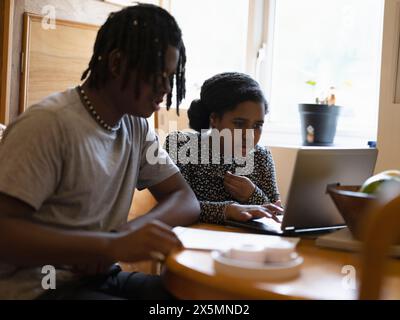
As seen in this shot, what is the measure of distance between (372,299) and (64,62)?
2.41 metres

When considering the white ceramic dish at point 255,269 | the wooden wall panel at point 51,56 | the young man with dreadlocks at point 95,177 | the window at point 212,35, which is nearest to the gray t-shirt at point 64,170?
the young man with dreadlocks at point 95,177

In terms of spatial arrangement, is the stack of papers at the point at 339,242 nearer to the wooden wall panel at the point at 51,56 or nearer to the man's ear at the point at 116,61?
the man's ear at the point at 116,61

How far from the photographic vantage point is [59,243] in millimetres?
1077

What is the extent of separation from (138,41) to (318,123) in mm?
1584

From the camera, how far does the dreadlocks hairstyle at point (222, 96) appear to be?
6.22 ft

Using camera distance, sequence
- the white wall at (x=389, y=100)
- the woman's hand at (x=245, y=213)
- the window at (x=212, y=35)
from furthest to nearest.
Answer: the window at (x=212, y=35)
the white wall at (x=389, y=100)
the woman's hand at (x=245, y=213)

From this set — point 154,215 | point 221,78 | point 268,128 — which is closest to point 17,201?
point 154,215

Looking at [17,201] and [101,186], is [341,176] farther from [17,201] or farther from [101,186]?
[17,201]

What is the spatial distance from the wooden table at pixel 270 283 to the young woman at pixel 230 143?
0.62m

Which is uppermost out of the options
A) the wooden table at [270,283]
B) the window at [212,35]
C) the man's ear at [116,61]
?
A: the window at [212,35]

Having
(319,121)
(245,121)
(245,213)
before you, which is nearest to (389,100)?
(319,121)

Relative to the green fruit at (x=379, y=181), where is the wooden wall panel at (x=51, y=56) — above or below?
above

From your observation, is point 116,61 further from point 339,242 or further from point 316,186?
point 339,242

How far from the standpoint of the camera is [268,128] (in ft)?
10.3
